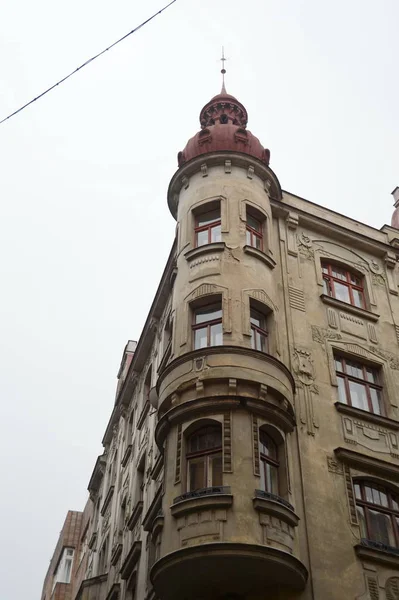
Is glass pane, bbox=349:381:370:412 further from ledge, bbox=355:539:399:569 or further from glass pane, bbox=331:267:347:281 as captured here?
glass pane, bbox=331:267:347:281

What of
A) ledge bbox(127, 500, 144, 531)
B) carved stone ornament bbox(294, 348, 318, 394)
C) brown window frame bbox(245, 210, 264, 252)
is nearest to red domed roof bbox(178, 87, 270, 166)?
brown window frame bbox(245, 210, 264, 252)

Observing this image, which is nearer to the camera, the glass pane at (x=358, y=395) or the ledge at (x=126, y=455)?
the glass pane at (x=358, y=395)

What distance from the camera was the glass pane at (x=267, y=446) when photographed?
59.4ft

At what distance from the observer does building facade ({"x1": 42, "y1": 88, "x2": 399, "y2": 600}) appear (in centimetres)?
1638

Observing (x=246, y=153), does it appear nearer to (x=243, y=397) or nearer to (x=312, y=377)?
(x=312, y=377)

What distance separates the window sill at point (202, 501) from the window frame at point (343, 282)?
965cm

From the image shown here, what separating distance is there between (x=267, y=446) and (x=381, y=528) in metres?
3.85

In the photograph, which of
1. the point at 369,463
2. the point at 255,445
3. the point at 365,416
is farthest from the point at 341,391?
the point at 255,445

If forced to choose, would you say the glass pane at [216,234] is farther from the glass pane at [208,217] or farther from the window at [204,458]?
the window at [204,458]

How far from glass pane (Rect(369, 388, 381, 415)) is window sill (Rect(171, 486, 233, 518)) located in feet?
23.3

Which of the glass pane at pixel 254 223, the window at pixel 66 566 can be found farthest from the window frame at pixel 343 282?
the window at pixel 66 566

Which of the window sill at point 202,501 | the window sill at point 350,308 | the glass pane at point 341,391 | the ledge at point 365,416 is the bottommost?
the window sill at point 202,501

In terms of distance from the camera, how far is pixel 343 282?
25.3m

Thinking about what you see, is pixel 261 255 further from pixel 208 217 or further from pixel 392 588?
pixel 392 588
